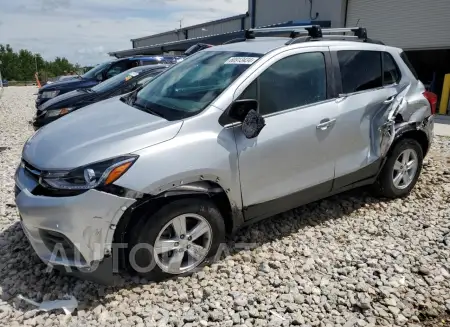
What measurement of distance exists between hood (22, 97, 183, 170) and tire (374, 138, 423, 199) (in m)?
2.55

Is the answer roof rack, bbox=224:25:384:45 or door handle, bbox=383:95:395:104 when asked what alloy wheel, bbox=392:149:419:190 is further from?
roof rack, bbox=224:25:384:45

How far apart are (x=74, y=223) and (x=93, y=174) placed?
0.35m

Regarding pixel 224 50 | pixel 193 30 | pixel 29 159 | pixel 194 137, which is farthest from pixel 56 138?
pixel 193 30

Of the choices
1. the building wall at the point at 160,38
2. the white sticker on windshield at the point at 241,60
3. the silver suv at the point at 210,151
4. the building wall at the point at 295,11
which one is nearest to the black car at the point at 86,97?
the white sticker on windshield at the point at 241,60

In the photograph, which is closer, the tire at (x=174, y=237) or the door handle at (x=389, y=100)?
the tire at (x=174, y=237)

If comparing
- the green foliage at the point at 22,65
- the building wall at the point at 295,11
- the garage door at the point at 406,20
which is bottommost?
the green foliage at the point at 22,65

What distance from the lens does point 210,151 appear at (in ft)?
9.43

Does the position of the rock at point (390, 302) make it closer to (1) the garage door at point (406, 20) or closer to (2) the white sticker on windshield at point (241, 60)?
(2) the white sticker on windshield at point (241, 60)

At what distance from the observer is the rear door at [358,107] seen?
12.0 feet

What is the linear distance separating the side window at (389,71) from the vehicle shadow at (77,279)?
1.38m

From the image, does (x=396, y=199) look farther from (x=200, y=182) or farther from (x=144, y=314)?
(x=144, y=314)

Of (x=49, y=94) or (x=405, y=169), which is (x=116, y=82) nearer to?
(x=49, y=94)

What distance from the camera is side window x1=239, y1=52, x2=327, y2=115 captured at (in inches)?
127

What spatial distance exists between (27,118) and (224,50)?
32.8ft
